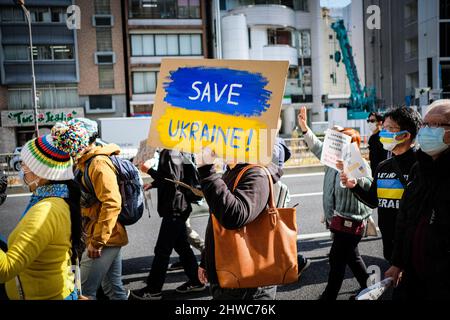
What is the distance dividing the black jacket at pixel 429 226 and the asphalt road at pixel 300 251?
2.00m

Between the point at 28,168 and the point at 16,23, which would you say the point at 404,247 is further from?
the point at 16,23

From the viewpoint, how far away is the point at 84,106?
31.8m

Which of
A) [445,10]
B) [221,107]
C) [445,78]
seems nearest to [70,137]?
[221,107]

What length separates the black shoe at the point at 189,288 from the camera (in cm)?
418

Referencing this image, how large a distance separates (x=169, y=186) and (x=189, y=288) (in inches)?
44.5

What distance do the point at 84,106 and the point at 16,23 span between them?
786cm

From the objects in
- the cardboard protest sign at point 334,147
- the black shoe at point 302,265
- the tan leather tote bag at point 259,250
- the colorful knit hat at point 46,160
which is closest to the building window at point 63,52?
the black shoe at point 302,265

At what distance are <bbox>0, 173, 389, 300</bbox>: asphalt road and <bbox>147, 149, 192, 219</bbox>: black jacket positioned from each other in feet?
2.53

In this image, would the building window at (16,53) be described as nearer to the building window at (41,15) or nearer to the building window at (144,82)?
the building window at (41,15)

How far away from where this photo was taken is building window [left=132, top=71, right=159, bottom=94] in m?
33.1

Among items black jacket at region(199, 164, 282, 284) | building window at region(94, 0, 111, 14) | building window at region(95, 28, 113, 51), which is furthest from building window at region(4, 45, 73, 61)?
black jacket at region(199, 164, 282, 284)

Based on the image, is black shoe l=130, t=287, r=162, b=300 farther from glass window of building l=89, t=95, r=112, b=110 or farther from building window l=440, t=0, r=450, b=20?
building window l=440, t=0, r=450, b=20
